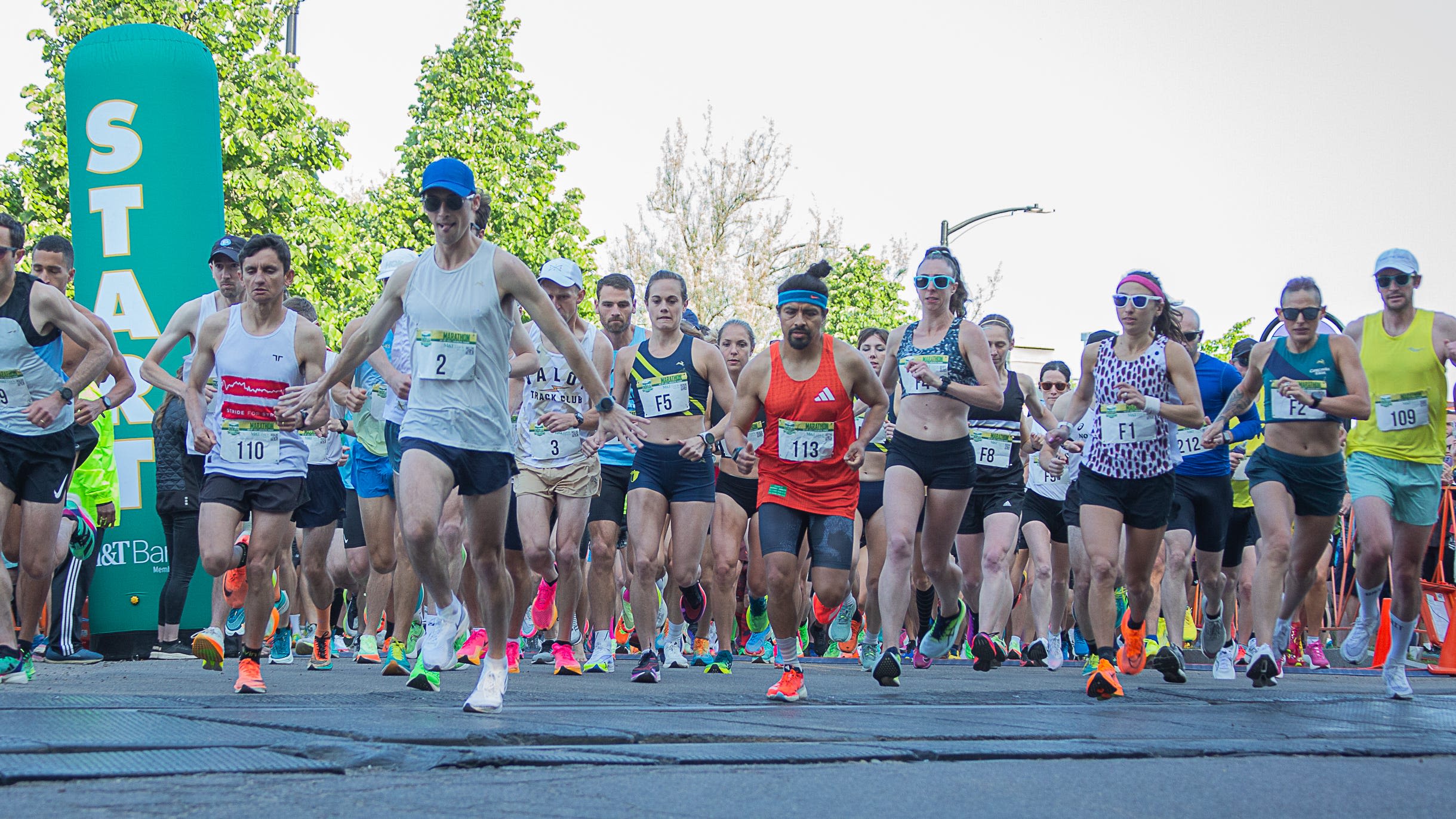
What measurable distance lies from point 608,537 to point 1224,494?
430cm

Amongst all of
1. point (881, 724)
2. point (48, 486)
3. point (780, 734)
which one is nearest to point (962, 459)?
point (881, 724)

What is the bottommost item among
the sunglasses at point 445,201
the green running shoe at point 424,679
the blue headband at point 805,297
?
the green running shoe at point 424,679

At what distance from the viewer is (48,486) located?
7762 mm

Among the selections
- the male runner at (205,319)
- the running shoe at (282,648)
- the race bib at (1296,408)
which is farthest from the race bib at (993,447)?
the male runner at (205,319)

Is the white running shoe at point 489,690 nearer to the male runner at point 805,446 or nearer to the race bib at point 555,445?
the male runner at point 805,446

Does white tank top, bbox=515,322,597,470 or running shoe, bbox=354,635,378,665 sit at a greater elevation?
white tank top, bbox=515,322,597,470

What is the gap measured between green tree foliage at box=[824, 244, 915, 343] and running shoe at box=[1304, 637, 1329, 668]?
31.2 m

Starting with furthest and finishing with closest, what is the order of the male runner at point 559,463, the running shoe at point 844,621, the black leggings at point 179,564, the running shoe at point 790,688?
1. the running shoe at point 844,621
2. the black leggings at point 179,564
3. the male runner at point 559,463
4. the running shoe at point 790,688

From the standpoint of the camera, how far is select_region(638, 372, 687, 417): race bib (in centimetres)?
969

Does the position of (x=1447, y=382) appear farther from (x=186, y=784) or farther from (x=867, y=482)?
(x=186, y=784)

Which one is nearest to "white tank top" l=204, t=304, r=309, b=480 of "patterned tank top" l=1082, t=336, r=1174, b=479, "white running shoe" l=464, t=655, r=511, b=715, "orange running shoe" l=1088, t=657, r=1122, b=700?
"white running shoe" l=464, t=655, r=511, b=715

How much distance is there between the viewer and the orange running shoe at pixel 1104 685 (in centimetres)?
763

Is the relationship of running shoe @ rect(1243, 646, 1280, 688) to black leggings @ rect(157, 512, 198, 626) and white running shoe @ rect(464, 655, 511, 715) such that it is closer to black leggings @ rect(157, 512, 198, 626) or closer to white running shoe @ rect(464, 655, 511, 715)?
white running shoe @ rect(464, 655, 511, 715)

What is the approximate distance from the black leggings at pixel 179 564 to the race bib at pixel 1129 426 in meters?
6.15
